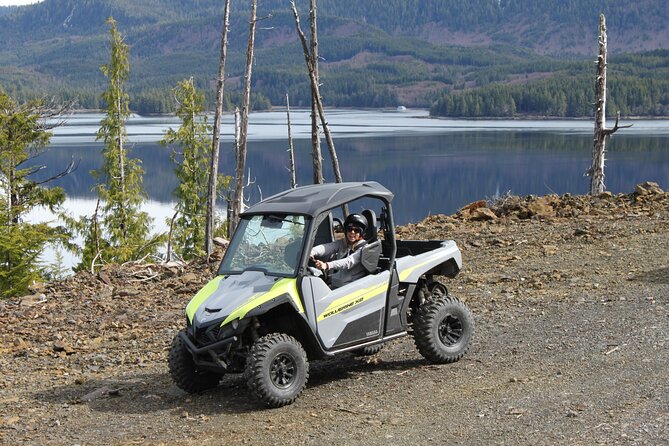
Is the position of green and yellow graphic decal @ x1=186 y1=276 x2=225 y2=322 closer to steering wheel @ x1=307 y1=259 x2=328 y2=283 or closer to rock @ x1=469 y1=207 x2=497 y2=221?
steering wheel @ x1=307 y1=259 x2=328 y2=283

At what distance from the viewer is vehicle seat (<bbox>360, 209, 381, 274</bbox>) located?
9008 mm

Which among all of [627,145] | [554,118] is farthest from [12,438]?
[554,118]

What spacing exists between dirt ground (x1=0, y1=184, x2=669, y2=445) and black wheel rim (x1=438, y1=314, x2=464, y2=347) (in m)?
0.25

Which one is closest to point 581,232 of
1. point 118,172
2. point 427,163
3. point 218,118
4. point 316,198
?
point 316,198

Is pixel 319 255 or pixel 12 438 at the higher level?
pixel 319 255

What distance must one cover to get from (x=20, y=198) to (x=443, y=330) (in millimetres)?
28851

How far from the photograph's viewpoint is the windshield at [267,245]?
872 centimetres

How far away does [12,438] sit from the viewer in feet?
25.6

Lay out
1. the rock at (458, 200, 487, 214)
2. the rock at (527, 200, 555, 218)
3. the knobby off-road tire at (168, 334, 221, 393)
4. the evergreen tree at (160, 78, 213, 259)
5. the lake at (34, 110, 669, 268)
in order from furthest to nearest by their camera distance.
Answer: the lake at (34, 110, 669, 268)
the evergreen tree at (160, 78, 213, 259)
the rock at (458, 200, 487, 214)
the rock at (527, 200, 555, 218)
the knobby off-road tire at (168, 334, 221, 393)

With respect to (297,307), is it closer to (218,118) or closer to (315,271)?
(315,271)

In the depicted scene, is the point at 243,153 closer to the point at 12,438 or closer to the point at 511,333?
the point at 511,333

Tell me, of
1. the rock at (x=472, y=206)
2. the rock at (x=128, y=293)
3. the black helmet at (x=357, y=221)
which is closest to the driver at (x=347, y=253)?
the black helmet at (x=357, y=221)

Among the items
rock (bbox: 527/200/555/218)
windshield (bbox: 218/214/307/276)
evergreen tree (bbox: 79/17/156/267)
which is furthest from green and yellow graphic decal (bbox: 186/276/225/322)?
evergreen tree (bbox: 79/17/156/267)

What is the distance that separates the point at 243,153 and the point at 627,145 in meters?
74.9
